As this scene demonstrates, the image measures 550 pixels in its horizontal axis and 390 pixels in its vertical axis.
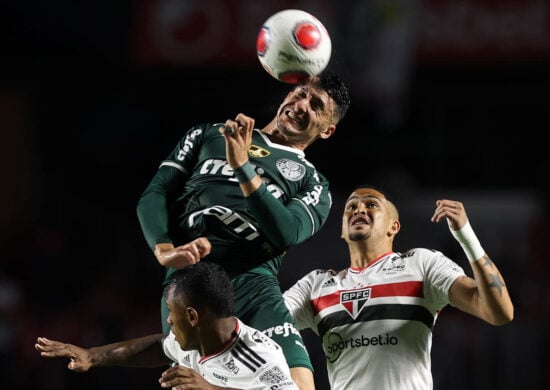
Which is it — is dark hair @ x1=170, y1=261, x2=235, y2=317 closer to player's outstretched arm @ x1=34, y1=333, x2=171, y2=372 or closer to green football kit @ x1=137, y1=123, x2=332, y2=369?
green football kit @ x1=137, y1=123, x2=332, y2=369

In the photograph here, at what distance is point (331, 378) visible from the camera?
6.36 metres

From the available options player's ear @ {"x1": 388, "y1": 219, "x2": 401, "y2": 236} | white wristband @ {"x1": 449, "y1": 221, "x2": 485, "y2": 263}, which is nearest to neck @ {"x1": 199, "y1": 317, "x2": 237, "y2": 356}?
white wristband @ {"x1": 449, "y1": 221, "x2": 485, "y2": 263}

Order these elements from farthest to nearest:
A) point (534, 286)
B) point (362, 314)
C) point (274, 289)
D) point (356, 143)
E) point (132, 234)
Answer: point (356, 143), point (132, 234), point (534, 286), point (362, 314), point (274, 289)

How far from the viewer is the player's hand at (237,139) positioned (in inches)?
205

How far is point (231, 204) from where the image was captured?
222 inches

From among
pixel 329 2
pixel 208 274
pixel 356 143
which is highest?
pixel 329 2

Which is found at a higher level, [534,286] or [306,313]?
[306,313]

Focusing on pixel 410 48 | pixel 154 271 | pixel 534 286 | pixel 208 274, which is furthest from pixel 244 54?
pixel 208 274

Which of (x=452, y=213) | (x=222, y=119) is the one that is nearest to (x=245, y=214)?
(x=452, y=213)

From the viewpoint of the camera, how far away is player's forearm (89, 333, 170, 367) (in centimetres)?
571

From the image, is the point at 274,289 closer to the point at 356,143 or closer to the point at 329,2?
the point at 329,2

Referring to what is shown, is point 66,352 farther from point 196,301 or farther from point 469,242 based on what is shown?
point 469,242

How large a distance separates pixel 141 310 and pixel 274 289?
592cm

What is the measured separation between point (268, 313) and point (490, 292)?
120 cm
